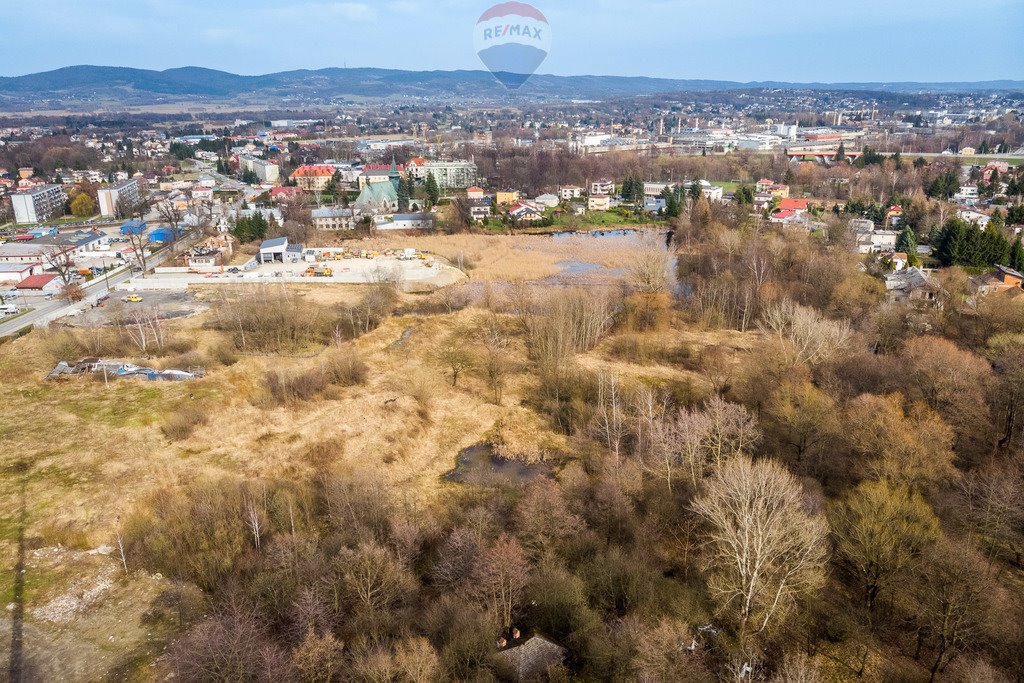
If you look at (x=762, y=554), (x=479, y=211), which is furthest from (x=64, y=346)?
(x=479, y=211)

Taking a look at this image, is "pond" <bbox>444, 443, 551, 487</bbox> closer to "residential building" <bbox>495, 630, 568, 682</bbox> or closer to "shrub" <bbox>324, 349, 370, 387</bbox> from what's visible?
"shrub" <bbox>324, 349, 370, 387</bbox>

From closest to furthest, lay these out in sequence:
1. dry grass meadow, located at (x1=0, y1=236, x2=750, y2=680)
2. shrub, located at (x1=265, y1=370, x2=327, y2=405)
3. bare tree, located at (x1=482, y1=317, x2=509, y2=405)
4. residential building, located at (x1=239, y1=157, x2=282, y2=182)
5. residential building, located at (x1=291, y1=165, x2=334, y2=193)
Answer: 1. dry grass meadow, located at (x1=0, y1=236, x2=750, y2=680)
2. shrub, located at (x1=265, y1=370, x2=327, y2=405)
3. bare tree, located at (x1=482, y1=317, x2=509, y2=405)
4. residential building, located at (x1=291, y1=165, x2=334, y2=193)
5. residential building, located at (x1=239, y1=157, x2=282, y2=182)

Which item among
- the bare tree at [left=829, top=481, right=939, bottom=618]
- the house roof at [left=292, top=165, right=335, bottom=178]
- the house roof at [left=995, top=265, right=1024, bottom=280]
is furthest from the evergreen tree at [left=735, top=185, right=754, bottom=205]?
the bare tree at [left=829, top=481, right=939, bottom=618]

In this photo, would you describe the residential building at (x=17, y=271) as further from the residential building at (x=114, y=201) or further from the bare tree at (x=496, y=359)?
the bare tree at (x=496, y=359)

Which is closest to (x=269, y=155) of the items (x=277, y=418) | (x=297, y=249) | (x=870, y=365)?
(x=297, y=249)

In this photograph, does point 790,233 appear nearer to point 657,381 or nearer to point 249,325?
point 657,381

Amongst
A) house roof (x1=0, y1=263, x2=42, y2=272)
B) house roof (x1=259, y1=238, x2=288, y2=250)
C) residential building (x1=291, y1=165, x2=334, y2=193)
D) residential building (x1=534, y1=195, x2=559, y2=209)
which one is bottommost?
house roof (x1=0, y1=263, x2=42, y2=272)

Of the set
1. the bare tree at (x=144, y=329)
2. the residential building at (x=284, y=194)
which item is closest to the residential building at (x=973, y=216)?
the bare tree at (x=144, y=329)

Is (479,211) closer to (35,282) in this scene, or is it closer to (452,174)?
(452,174)

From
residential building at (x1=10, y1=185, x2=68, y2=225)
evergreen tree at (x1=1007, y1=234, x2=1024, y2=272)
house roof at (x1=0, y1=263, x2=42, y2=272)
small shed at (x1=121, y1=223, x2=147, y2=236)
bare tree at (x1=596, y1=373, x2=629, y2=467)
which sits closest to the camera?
bare tree at (x1=596, y1=373, x2=629, y2=467)
